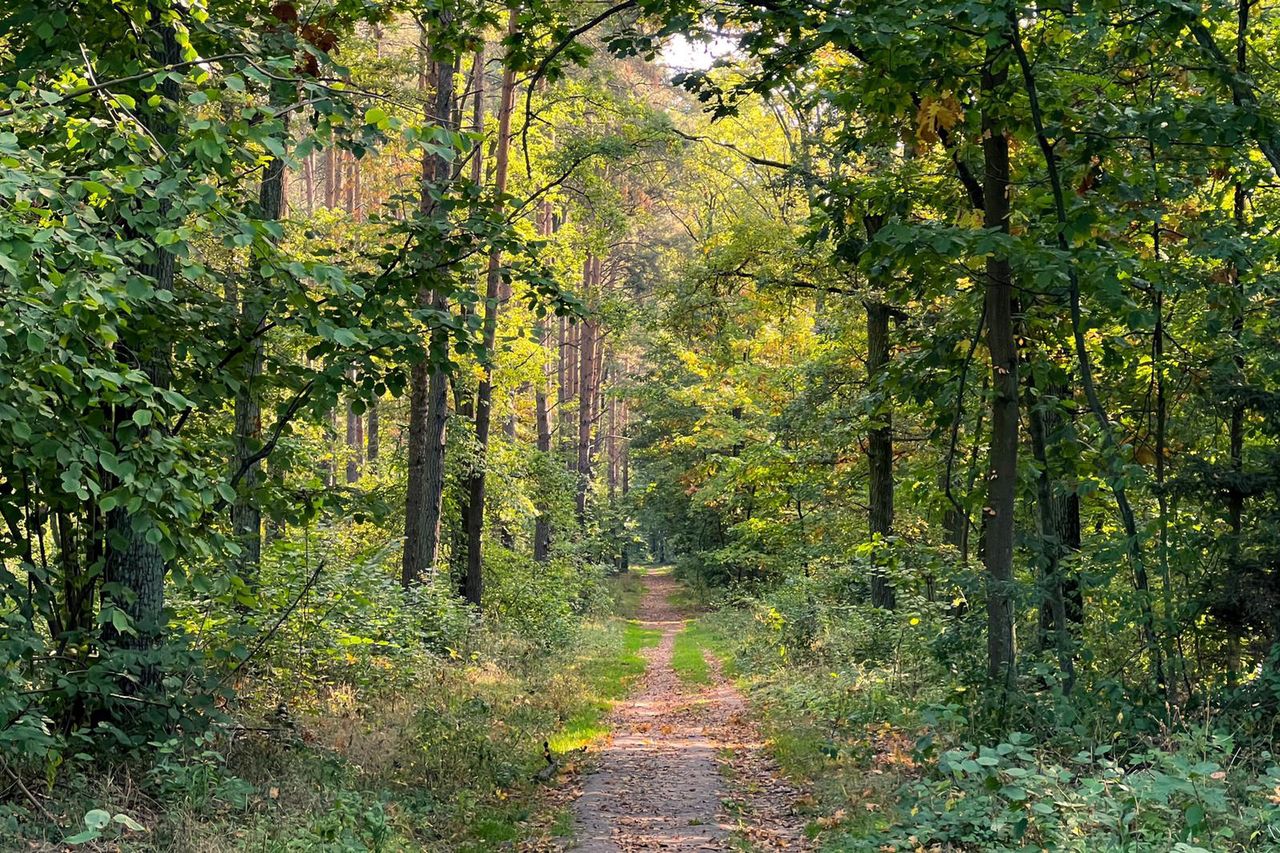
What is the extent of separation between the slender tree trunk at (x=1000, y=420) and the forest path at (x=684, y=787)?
2319mm

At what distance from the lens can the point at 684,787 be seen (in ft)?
30.2

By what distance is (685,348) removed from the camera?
2031 centimetres

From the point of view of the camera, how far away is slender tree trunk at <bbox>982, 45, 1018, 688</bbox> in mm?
7113

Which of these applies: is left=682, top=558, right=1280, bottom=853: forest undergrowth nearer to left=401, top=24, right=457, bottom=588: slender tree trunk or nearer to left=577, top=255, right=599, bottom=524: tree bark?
left=401, top=24, right=457, bottom=588: slender tree trunk

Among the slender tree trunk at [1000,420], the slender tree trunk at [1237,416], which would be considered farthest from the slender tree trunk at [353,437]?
the slender tree trunk at [1237,416]

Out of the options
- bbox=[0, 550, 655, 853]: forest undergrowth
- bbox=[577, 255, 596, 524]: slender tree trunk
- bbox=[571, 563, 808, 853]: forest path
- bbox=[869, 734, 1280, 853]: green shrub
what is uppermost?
bbox=[577, 255, 596, 524]: slender tree trunk

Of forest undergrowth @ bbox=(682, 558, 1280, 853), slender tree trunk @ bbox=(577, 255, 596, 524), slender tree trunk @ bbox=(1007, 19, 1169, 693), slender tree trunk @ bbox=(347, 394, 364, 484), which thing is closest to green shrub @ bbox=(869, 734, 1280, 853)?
forest undergrowth @ bbox=(682, 558, 1280, 853)

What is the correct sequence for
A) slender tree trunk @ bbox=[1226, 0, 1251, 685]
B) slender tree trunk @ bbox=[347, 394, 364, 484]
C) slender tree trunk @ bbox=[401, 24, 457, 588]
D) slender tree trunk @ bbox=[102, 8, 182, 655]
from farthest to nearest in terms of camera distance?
slender tree trunk @ bbox=[347, 394, 364, 484]
slender tree trunk @ bbox=[401, 24, 457, 588]
slender tree trunk @ bbox=[1226, 0, 1251, 685]
slender tree trunk @ bbox=[102, 8, 182, 655]

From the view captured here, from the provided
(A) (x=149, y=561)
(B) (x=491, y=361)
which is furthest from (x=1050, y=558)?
(A) (x=149, y=561)

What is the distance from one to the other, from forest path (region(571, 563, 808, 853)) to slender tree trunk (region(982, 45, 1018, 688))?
232cm

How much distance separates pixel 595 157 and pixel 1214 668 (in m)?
11.2

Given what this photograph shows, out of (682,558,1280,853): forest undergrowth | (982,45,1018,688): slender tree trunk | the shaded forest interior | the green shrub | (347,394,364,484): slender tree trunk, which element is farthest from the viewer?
(347,394,364,484): slender tree trunk

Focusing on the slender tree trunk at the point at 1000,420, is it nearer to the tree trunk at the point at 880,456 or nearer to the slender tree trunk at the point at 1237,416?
the slender tree trunk at the point at 1237,416

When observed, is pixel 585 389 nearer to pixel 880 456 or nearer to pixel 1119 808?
pixel 880 456
